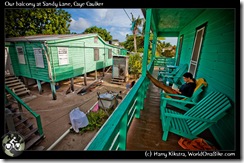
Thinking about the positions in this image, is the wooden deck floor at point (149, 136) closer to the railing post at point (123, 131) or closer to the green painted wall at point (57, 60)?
the railing post at point (123, 131)

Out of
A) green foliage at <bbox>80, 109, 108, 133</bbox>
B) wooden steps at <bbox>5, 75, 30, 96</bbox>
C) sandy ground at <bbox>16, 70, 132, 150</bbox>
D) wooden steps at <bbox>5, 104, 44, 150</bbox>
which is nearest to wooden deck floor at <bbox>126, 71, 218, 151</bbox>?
sandy ground at <bbox>16, 70, 132, 150</bbox>

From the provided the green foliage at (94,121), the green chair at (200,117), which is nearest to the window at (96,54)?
the green foliage at (94,121)

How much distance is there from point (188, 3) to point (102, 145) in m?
1.63

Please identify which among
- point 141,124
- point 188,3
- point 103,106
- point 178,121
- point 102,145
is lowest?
point 103,106

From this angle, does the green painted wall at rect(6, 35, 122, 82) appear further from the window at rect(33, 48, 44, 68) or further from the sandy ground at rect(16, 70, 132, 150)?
the sandy ground at rect(16, 70, 132, 150)

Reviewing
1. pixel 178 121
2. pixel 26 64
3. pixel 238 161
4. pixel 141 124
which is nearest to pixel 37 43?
pixel 26 64

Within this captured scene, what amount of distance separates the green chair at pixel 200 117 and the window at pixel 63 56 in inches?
270

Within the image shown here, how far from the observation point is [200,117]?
166 centimetres

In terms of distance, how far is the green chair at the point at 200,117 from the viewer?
1.51m

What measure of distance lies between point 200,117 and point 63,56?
7.41 meters

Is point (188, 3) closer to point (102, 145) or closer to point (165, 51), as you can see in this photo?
point (102, 145)

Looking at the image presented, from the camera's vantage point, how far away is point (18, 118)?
132 inches

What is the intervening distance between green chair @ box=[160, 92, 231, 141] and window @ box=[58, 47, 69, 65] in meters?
6.87

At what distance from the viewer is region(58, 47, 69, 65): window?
6.41 metres
